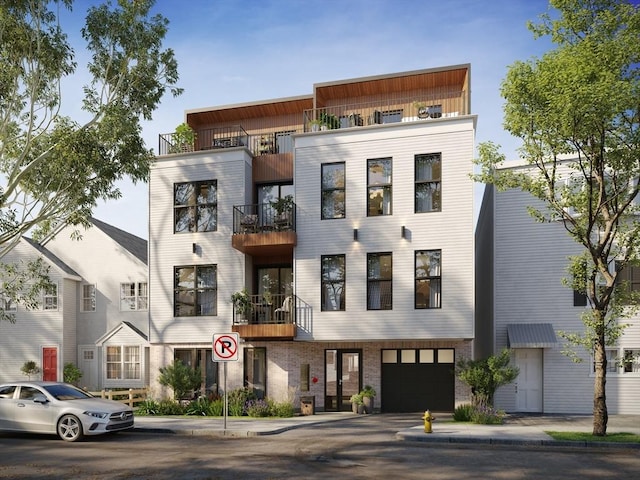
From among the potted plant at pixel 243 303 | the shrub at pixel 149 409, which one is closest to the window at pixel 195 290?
the potted plant at pixel 243 303

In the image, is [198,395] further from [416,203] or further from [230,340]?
[416,203]

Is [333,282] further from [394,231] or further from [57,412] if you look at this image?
[57,412]

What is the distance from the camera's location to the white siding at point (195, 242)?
24.0 m

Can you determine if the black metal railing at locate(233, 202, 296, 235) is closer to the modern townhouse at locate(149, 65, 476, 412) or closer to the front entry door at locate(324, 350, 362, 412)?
the modern townhouse at locate(149, 65, 476, 412)

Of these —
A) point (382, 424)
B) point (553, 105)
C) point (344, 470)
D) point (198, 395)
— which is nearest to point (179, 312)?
point (198, 395)

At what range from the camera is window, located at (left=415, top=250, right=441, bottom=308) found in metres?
21.4

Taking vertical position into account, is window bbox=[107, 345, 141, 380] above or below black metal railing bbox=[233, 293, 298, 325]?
below

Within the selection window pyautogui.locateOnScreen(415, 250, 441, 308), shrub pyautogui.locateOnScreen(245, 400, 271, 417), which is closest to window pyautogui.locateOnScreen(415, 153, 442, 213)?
window pyautogui.locateOnScreen(415, 250, 441, 308)

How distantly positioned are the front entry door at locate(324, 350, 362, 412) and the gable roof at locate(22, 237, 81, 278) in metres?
14.5

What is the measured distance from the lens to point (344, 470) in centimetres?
1198

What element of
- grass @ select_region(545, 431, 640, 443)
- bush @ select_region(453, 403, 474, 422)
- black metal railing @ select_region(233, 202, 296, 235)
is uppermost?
black metal railing @ select_region(233, 202, 296, 235)

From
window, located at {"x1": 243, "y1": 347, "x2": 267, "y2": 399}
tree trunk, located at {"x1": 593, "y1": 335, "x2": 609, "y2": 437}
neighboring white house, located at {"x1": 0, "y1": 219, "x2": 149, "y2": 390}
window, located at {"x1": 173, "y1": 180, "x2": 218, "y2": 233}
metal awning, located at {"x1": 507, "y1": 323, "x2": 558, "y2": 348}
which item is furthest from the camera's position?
neighboring white house, located at {"x1": 0, "y1": 219, "x2": 149, "y2": 390}

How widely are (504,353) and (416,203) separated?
5694mm

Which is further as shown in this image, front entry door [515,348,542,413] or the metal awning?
front entry door [515,348,542,413]
